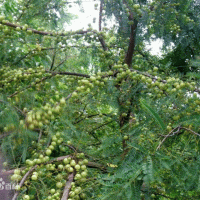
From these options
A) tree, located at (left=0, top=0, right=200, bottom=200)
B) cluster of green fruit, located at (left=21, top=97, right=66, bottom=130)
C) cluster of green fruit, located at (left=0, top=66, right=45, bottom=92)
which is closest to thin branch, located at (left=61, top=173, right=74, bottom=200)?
tree, located at (left=0, top=0, right=200, bottom=200)

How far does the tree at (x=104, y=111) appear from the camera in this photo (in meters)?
1.38

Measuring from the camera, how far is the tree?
4.53 ft

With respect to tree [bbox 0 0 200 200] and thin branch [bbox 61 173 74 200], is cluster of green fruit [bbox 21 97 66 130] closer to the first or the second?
tree [bbox 0 0 200 200]

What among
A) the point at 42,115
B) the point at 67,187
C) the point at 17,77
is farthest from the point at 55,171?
the point at 17,77

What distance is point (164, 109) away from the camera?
1.73 m

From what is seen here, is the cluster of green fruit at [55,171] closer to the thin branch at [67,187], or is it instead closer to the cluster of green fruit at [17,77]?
the thin branch at [67,187]

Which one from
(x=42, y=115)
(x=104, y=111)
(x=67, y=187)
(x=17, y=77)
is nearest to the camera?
(x=42, y=115)

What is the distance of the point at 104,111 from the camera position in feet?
10.1

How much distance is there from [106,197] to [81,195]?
0.75m

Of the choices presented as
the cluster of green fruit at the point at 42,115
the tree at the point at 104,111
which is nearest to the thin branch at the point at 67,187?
the tree at the point at 104,111

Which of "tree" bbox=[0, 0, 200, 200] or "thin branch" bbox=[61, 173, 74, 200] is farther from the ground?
"tree" bbox=[0, 0, 200, 200]

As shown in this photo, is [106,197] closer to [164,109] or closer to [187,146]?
[187,146]

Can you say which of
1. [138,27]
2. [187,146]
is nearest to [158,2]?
[138,27]

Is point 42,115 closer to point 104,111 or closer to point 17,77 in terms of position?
point 17,77
